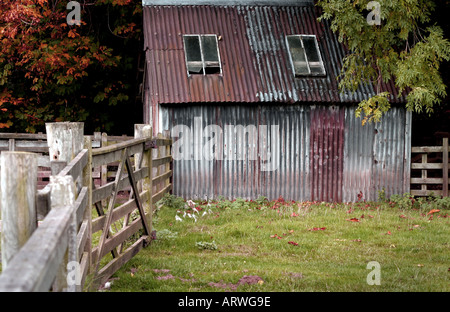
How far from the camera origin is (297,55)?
1576cm

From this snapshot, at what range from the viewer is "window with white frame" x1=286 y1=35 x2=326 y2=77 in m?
15.4

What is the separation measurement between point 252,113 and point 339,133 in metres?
2.49

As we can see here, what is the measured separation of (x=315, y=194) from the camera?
596 inches

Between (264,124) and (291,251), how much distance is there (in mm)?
6938

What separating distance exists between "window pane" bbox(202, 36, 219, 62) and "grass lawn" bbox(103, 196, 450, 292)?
4529mm

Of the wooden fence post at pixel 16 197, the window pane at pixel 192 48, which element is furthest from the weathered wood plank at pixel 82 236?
the window pane at pixel 192 48

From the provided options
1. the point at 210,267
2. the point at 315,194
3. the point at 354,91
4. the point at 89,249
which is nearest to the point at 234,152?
the point at 315,194

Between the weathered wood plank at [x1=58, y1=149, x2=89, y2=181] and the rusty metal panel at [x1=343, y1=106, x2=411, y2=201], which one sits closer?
the weathered wood plank at [x1=58, y1=149, x2=89, y2=181]

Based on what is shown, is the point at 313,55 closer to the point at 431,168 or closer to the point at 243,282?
the point at 431,168

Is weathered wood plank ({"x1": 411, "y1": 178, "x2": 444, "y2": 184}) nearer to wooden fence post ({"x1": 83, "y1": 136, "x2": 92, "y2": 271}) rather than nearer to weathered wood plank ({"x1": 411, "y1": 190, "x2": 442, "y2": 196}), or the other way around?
weathered wood plank ({"x1": 411, "y1": 190, "x2": 442, "y2": 196})

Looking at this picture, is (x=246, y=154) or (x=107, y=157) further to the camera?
(x=246, y=154)

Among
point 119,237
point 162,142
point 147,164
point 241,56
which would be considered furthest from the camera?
point 241,56

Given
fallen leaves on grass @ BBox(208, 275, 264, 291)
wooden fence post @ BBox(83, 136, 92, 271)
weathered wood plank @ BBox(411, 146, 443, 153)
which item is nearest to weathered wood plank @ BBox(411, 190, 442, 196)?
weathered wood plank @ BBox(411, 146, 443, 153)

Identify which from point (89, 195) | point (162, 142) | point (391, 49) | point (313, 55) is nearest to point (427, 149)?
point (391, 49)
